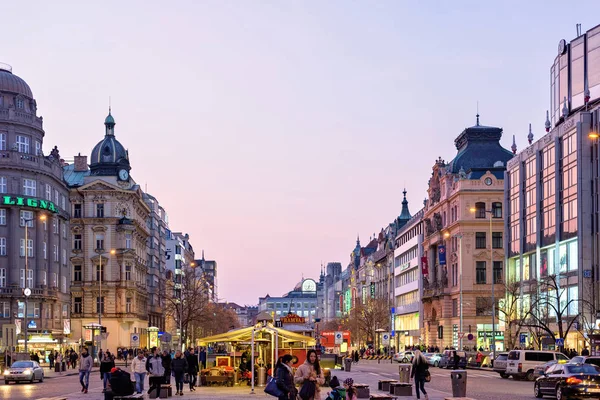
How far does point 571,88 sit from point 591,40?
4835 millimetres

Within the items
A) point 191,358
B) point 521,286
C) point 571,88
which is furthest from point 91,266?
point 191,358

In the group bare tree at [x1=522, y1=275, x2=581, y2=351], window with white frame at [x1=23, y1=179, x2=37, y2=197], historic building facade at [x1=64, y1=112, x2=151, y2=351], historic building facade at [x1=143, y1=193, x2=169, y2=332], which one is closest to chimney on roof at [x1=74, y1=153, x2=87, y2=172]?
historic building facade at [x1=64, y1=112, x2=151, y2=351]

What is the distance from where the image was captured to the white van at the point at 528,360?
5728 cm

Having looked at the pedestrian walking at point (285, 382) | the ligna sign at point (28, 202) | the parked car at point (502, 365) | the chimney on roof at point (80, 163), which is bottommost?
the parked car at point (502, 365)

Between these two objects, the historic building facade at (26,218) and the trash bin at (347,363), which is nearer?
the trash bin at (347,363)

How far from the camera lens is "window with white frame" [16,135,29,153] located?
95000mm

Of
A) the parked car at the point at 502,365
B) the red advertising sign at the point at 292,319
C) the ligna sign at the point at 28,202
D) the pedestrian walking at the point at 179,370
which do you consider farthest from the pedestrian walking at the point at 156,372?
the ligna sign at the point at 28,202

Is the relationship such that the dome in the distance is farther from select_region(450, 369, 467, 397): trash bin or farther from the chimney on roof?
select_region(450, 369, 467, 397): trash bin

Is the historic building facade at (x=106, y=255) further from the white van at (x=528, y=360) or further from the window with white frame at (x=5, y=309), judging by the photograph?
the white van at (x=528, y=360)

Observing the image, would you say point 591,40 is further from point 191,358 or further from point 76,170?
point 76,170

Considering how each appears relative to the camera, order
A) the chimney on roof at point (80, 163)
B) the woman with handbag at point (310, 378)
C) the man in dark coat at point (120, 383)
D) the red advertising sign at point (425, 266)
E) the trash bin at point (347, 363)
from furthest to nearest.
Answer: the chimney on roof at point (80, 163), the red advertising sign at point (425, 266), the trash bin at point (347, 363), the man in dark coat at point (120, 383), the woman with handbag at point (310, 378)

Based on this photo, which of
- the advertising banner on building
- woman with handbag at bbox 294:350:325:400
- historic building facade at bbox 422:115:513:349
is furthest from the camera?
the advertising banner on building

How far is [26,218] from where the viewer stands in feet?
313

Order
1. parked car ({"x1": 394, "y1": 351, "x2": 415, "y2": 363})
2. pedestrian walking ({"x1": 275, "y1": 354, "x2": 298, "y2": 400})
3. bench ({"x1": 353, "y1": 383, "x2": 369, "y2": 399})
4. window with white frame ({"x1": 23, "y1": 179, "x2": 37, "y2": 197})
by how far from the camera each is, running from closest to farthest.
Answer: pedestrian walking ({"x1": 275, "y1": 354, "x2": 298, "y2": 400}), bench ({"x1": 353, "y1": 383, "x2": 369, "y2": 399}), window with white frame ({"x1": 23, "y1": 179, "x2": 37, "y2": 197}), parked car ({"x1": 394, "y1": 351, "x2": 415, "y2": 363})
